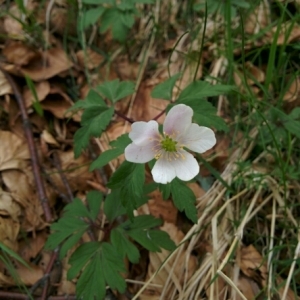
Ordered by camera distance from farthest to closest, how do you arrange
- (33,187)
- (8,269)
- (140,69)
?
(140,69) → (33,187) → (8,269)

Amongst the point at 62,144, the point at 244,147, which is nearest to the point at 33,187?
the point at 62,144

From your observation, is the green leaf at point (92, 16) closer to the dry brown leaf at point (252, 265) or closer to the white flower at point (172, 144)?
the white flower at point (172, 144)

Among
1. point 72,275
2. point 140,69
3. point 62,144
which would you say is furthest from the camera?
point 140,69

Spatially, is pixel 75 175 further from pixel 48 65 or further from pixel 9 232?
pixel 48 65

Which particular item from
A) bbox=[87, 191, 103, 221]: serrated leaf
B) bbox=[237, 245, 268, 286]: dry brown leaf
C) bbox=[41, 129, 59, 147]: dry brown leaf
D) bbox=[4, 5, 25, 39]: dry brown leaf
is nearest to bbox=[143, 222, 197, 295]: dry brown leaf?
bbox=[237, 245, 268, 286]: dry brown leaf

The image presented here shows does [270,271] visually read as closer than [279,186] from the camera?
Yes

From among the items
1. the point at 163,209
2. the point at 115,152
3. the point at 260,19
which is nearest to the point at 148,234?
the point at 163,209

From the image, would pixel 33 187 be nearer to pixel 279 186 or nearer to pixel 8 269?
pixel 8 269
